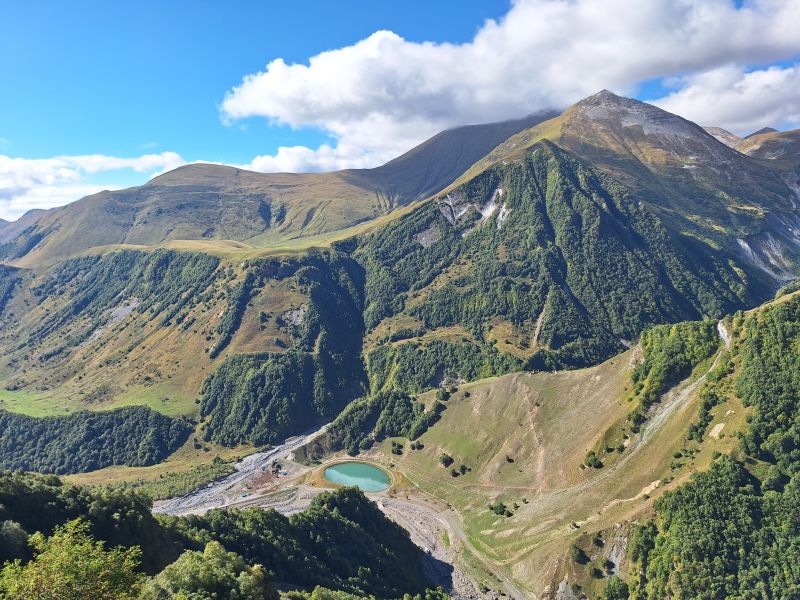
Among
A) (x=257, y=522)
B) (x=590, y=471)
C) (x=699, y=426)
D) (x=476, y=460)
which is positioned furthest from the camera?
(x=476, y=460)

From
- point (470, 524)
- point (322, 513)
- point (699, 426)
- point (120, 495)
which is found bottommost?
point (470, 524)

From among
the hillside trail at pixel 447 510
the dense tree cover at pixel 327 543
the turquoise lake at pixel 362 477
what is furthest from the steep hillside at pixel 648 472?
the dense tree cover at pixel 327 543

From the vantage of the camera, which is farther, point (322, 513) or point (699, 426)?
point (699, 426)

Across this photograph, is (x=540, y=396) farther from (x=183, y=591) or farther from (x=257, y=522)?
(x=183, y=591)

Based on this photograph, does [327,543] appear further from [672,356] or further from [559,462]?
[672,356]

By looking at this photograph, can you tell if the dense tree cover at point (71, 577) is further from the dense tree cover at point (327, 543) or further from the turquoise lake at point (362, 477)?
the turquoise lake at point (362, 477)

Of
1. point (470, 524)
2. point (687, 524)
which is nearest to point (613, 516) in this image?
point (687, 524)
